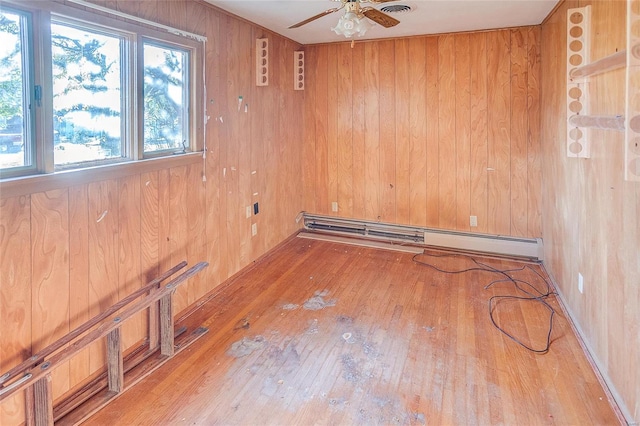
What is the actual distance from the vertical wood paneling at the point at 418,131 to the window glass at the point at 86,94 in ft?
10.1

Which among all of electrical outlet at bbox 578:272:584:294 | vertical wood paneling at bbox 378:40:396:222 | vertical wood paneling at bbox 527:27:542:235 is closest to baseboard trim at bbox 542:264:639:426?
electrical outlet at bbox 578:272:584:294

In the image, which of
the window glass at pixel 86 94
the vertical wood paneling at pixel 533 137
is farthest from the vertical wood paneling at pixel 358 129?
the window glass at pixel 86 94

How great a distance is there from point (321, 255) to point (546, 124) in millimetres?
2523

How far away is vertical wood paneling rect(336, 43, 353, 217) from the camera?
4.73m

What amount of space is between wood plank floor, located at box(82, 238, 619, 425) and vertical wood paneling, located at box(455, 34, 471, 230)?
103cm

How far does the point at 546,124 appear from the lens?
3.69 metres

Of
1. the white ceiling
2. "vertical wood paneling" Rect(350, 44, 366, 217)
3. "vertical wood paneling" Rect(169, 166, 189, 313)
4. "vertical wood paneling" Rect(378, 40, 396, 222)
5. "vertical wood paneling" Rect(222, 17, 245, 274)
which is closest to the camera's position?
"vertical wood paneling" Rect(169, 166, 189, 313)

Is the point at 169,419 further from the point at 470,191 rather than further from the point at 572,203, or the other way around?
the point at 470,191

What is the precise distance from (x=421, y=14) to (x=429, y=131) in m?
1.35

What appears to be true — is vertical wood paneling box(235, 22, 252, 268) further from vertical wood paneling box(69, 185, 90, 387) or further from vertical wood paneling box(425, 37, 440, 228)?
vertical wood paneling box(425, 37, 440, 228)

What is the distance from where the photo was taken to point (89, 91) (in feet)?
7.20

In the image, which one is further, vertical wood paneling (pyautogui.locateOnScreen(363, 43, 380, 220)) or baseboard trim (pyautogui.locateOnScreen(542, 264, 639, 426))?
vertical wood paneling (pyautogui.locateOnScreen(363, 43, 380, 220))

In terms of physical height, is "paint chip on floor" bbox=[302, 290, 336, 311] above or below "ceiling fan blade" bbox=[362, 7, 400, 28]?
below

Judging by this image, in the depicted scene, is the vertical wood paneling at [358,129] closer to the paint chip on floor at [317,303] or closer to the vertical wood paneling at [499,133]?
the vertical wood paneling at [499,133]
